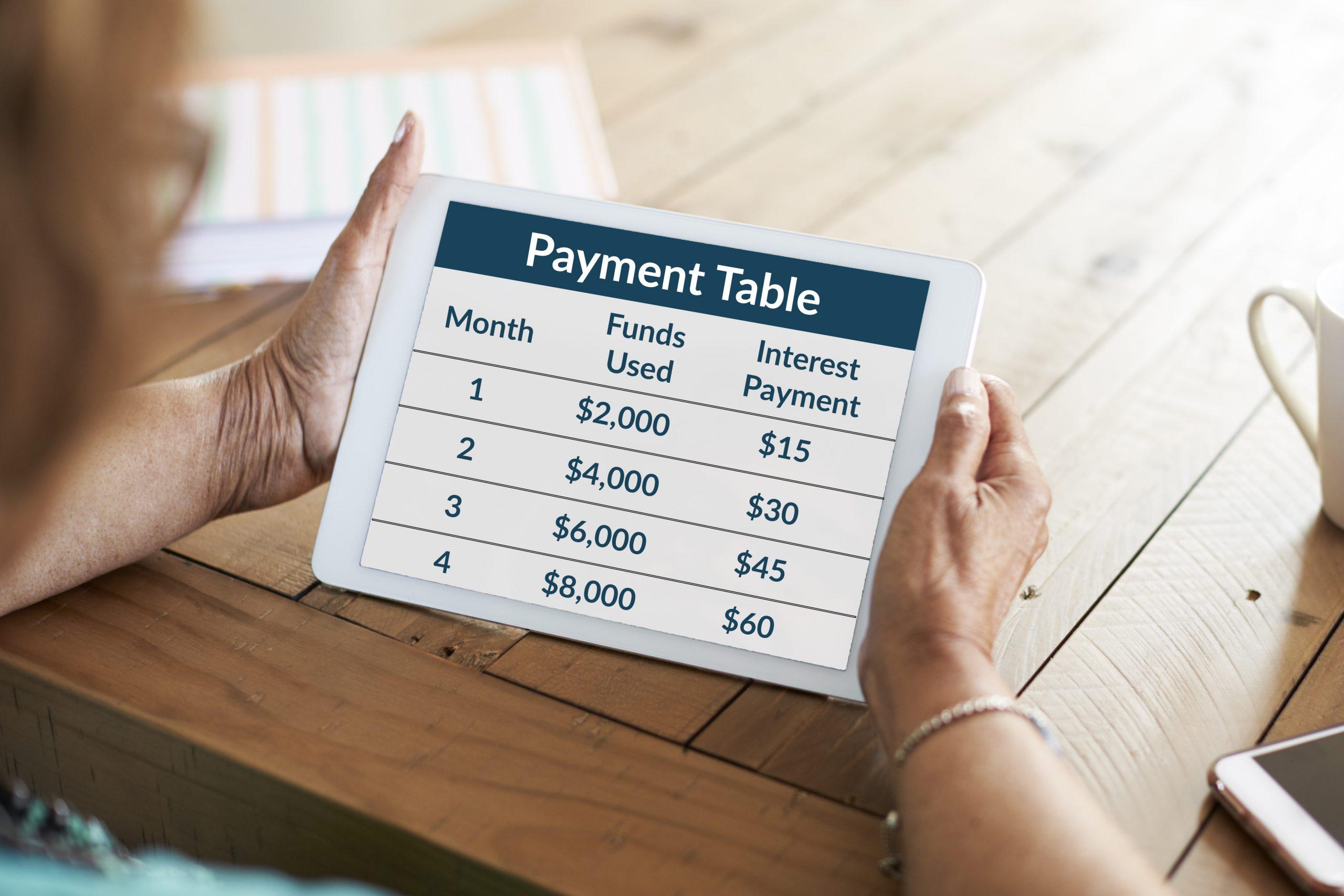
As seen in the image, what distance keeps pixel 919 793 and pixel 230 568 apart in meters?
0.52

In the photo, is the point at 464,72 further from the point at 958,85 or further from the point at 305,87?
the point at 958,85

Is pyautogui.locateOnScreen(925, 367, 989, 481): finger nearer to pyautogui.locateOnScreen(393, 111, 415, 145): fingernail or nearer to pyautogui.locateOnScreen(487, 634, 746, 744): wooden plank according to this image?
pyautogui.locateOnScreen(487, 634, 746, 744): wooden plank

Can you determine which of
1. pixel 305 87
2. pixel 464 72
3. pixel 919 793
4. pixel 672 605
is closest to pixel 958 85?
pixel 464 72

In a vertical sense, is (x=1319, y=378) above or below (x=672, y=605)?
above

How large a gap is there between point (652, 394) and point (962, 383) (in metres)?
0.20

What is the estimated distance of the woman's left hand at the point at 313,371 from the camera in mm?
834

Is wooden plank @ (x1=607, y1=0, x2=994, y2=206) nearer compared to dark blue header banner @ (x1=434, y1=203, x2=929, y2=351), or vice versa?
dark blue header banner @ (x1=434, y1=203, x2=929, y2=351)

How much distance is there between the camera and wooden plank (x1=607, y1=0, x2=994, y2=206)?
141cm

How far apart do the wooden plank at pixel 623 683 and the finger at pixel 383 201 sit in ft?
0.99

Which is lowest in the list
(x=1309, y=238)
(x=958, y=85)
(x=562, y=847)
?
(x=562, y=847)

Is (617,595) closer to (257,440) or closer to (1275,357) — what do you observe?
(257,440)

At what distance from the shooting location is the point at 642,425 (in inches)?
30.4

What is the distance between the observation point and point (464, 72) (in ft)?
5.06

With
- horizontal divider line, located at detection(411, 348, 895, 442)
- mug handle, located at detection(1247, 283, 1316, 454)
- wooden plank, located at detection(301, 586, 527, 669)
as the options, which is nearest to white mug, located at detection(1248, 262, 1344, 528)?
mug handle, located at detection(1247, 283, 1316, 454)
